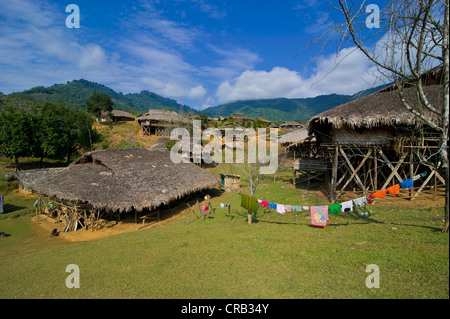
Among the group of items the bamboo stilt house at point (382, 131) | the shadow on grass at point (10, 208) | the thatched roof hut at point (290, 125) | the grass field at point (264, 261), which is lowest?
the shadow on grass at point (10, 208)

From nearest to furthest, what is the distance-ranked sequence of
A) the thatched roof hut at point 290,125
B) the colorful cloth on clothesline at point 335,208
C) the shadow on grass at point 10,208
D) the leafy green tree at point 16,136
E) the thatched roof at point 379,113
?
the colorful cloth on clothesline at point 335,208
the thatched roof at point 379,113
the shadow on grass at point 10,208
the leafy green tree at point 16,136
the thatched roof hut at point 290,125

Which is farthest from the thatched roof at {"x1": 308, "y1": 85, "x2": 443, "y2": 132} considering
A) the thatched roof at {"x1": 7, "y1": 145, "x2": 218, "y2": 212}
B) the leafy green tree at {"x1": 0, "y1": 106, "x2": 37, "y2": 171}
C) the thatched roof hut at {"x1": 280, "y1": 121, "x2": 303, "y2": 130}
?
the thatched roof hut at {"x1": 280, "y1": 121, "x2": 303, "y2": 130}

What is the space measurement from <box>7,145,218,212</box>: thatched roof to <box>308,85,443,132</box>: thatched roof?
935 centimetres

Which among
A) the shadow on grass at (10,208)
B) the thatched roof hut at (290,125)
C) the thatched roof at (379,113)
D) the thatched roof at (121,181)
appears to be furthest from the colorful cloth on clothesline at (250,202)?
the thatched roof hut at (290,125)

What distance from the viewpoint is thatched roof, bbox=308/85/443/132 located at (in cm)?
928

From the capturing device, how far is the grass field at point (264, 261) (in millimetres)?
4168

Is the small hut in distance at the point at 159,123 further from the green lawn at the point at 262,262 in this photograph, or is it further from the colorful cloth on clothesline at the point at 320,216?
the colorful cloth on clothesline at the point at 320,216

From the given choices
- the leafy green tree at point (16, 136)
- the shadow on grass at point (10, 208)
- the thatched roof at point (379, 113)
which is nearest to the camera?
the thatched roof at point (379, 113)

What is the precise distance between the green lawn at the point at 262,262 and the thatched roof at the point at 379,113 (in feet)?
12.3

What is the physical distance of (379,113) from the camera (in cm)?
965

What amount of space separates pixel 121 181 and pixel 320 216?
1060cm

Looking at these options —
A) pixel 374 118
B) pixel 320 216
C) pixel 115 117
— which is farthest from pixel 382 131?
pixel 115 117

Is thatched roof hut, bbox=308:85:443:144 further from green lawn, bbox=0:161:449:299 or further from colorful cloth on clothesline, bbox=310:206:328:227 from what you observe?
colorful cloth on clothesline, bbox=310:206:328:227
